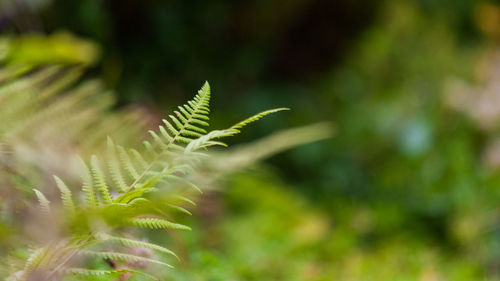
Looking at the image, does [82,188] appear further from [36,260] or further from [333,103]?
[333,103]

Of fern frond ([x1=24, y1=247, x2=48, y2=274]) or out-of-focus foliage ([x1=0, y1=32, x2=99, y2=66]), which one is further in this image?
out-of-focus foliage ([x1=0, y1=32, x2=99, y2=66])

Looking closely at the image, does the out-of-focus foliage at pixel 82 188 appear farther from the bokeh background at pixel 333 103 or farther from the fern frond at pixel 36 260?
the bokeh background at pixel 333 103

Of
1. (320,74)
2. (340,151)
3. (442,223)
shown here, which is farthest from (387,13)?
(442,223)

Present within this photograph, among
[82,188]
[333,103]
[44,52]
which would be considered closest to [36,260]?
[82,188]

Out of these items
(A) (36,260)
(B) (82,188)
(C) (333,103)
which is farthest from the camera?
(C) (333,103)

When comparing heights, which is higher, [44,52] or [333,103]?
[333,103]

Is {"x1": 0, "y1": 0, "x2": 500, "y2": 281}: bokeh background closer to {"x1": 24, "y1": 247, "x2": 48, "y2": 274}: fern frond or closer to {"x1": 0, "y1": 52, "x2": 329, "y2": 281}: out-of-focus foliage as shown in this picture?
{"x1": 0, "y1": 52, "x2": 329, "y2": 281}: out-of-focus foliage

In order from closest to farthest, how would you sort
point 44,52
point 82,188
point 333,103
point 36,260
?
point 36,260, point 82,188, point 44,52, point 333,103

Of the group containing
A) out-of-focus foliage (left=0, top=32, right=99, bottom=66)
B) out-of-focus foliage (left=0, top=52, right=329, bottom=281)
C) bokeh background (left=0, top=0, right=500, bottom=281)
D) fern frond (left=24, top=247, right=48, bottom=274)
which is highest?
bokeh background (left=0, top=0, right=500, bottom=281)

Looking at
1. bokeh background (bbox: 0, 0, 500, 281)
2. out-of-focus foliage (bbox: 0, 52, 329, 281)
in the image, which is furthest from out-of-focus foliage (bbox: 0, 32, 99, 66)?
out-of-focus foliage (bbox: 0, 52, 329, 281)
